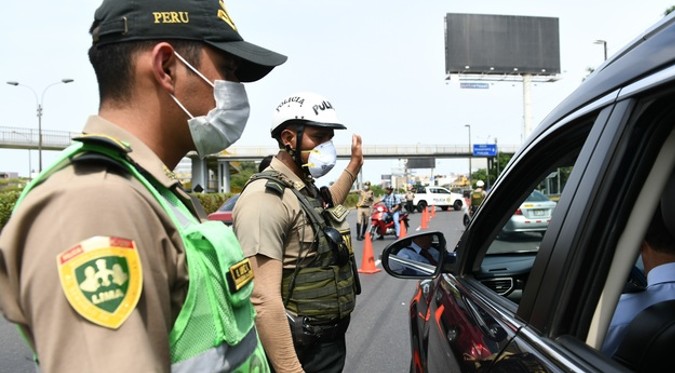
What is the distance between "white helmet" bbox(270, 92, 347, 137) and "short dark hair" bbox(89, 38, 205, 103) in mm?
1417

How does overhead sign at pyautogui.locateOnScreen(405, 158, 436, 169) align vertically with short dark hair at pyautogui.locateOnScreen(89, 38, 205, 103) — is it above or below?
above

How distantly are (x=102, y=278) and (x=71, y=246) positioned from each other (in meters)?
0.07

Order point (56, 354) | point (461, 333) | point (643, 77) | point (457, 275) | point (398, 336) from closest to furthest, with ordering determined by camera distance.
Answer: point (56, 354) → point (643, 77) → point (461, 333) → point (457, 275) → point (398, 336)

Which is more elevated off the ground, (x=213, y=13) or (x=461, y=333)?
(x=213, y=13)

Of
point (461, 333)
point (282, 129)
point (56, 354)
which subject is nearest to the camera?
point (56, 354)

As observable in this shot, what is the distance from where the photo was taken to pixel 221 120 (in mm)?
1463

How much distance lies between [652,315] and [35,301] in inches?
56.1

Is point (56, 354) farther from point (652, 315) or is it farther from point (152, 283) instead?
point (652, 315)

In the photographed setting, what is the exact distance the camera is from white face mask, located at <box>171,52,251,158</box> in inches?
53.6

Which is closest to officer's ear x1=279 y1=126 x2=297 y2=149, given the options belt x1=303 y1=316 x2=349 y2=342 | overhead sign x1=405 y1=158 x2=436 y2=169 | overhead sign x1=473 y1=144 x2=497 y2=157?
belt x1=303 y1=316 x2=349 y2=342

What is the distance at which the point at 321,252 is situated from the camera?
7.64ft

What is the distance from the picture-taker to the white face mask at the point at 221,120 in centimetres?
136

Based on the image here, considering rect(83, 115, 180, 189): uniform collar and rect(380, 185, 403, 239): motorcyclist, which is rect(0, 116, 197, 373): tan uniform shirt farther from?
rect(380, 185, 403, 239): motorcyclist

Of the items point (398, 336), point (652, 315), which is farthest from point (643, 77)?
point (398, 336)
